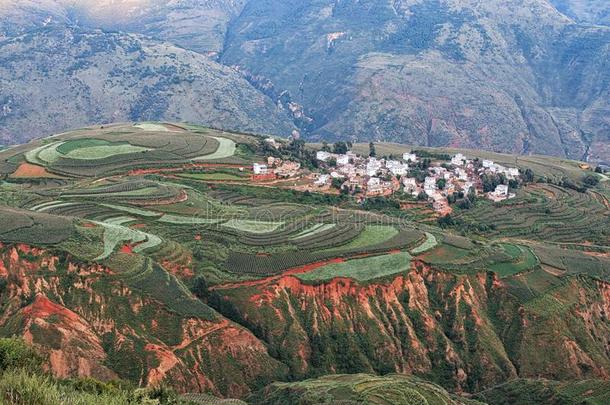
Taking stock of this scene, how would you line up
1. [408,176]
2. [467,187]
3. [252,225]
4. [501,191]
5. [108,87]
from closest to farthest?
[252,225]
[501,191]
[467,187]
[408,176]
[108,87]

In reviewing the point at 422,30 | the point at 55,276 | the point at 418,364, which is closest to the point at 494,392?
the point at 418,364

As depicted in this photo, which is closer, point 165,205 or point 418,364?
point 418,364

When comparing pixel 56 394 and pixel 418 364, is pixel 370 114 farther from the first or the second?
pixel 56 394

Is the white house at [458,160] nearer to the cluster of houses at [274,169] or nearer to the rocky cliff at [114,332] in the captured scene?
the cluster of houses at [274,169]

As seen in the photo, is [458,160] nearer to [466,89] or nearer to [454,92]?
[454,92]

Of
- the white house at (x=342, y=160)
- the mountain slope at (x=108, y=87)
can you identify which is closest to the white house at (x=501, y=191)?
the white house at (x=342, y=160)

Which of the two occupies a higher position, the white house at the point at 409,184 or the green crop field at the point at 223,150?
the green crop field at the point at 223,150

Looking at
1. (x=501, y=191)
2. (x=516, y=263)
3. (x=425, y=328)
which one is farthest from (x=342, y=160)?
(x=425, y=328)
